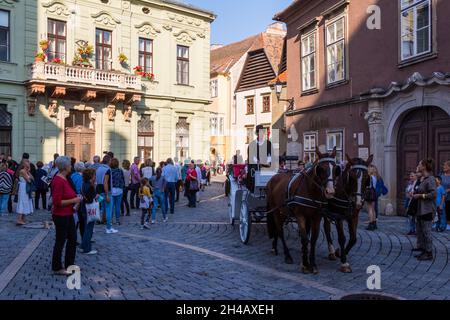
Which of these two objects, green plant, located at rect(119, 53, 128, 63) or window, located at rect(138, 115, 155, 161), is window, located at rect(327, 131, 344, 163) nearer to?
window, located at rect(138, 115, 155, 161)

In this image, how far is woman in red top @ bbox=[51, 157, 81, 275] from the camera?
675 cm

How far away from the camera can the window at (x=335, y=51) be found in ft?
52.5

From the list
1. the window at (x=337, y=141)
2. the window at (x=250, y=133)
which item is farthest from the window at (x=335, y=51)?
the window at (x=250, y=133)

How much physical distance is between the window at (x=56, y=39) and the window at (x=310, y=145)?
1283 centimetres

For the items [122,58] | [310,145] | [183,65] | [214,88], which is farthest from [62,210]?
[214,88]

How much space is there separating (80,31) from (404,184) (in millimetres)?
17664

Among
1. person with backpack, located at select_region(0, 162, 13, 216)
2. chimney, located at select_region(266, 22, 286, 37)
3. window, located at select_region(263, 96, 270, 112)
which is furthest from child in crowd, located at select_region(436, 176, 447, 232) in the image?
chimney, located at select_region(266, 22, 286, 37)

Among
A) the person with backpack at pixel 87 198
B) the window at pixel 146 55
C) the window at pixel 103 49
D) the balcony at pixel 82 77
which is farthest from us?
the window at pixel 146 55

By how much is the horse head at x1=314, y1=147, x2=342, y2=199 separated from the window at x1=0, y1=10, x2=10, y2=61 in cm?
1894

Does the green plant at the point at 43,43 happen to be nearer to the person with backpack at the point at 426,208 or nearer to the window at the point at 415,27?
the window at the point at 415,27

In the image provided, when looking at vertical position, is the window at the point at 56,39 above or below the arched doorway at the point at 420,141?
above

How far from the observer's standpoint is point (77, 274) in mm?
6164

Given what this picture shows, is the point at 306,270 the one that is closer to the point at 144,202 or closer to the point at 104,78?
the point at 144,202
